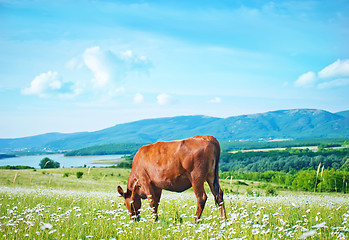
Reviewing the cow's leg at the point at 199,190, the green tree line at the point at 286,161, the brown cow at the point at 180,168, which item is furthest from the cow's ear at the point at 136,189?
Result: the green tree line at the point at 286,161

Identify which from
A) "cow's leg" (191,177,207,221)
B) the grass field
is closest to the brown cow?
"cow's leg" (191,177,207,221)

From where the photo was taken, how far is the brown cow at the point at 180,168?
884 cm

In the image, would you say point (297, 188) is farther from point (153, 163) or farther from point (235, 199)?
point (153, 163)

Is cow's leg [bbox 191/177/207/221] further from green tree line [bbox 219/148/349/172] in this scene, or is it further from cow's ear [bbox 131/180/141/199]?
green tree line [bbox 219/148/349/172]

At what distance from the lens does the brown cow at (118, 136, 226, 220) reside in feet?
29.0

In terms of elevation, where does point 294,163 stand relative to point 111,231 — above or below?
below

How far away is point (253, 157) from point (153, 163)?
423ft

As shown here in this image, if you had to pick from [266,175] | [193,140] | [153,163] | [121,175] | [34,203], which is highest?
[193,140]

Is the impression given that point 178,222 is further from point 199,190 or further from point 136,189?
point 136,189

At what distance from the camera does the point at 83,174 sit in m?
43.4

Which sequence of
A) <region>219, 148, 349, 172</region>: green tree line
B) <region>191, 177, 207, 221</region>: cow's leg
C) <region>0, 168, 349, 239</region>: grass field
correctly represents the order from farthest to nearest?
<region>219, 148, 349, 172</region>: green tree line < <region>191, 177, 207, 221</region>: cow's leg < <region>0, 168, 349, 239</region>: grass field

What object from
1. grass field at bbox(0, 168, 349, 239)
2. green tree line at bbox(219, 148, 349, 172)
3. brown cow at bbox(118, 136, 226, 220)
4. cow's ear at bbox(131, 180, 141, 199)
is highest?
brown cow at bbox(118, 136, 226, 220)

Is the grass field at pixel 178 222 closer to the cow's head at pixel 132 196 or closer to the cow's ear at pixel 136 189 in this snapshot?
the cow's head at pixel 132 196

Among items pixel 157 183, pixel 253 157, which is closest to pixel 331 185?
pixel 157 183
